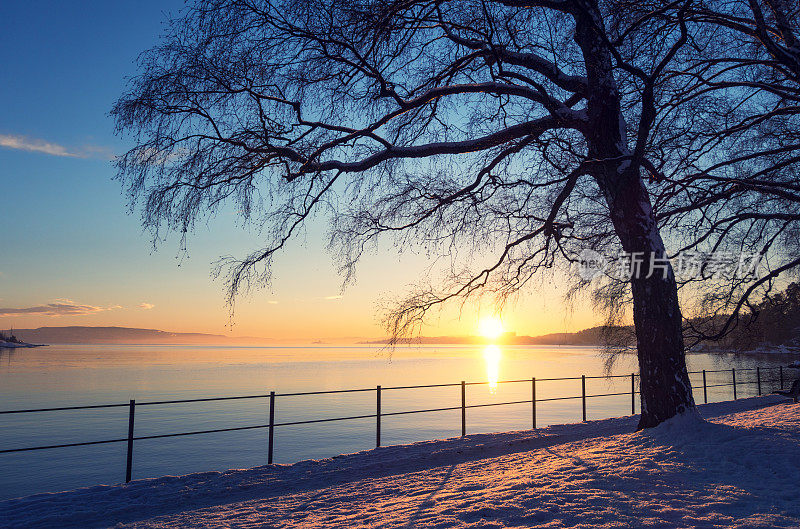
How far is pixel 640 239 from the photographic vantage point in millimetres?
9773

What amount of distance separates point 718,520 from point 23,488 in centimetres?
1610

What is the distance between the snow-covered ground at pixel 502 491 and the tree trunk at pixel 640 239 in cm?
63

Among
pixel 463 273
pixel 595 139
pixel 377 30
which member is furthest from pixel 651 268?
pixel 377 30

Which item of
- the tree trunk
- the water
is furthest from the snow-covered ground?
the water

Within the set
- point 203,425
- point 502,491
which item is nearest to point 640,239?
point 502,491

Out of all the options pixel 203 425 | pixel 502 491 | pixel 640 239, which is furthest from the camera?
pixel 203 425

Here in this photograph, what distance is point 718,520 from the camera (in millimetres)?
4973

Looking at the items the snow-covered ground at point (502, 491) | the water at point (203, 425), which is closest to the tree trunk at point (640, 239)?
the snow-covered ground at point (502, 491)

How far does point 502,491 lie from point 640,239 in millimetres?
5574

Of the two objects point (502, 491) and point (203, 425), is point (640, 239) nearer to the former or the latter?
point (502, 491)

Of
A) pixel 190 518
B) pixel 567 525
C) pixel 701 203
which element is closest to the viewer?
pixel 567 525

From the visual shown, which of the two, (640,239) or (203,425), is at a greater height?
(640,239)

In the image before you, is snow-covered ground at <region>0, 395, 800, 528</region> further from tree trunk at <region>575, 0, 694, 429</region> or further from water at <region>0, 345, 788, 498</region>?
water at <region>0, 345, 788, 498</region>

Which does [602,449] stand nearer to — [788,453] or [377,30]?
[788,453]
